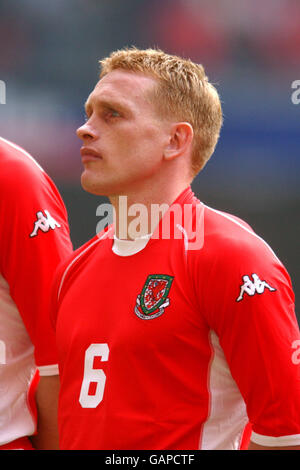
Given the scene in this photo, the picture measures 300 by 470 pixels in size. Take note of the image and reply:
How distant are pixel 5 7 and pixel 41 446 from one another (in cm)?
339

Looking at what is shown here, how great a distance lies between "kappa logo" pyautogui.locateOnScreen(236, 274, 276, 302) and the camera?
4.18 feet

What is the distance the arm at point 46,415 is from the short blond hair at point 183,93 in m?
0.61

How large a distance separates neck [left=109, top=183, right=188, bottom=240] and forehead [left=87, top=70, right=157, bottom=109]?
0.66 feet

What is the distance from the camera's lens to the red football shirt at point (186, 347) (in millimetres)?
1272

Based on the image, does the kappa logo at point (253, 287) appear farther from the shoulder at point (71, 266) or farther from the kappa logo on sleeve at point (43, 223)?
the kappa logo on sleeve at point (43, 223)

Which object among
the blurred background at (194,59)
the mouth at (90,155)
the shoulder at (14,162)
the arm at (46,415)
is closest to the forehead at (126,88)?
the mouth at (90,155)

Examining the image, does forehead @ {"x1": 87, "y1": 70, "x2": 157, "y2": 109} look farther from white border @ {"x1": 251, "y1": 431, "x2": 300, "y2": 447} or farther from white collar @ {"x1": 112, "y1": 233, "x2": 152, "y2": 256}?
white border @ {"x1": 251, "y1": 431, "x2": 300, "y2": 447}

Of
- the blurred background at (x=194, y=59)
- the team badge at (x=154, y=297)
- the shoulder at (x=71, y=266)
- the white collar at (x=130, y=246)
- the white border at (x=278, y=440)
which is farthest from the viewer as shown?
the blurred background at (x=194, y=59)

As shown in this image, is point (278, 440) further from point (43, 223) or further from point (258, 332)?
point (43, 223)

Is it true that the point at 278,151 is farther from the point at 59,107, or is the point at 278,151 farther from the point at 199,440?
the point at 199,440

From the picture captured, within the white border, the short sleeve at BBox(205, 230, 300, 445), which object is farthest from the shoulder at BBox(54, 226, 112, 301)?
the white border

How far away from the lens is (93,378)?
1432 millimetres

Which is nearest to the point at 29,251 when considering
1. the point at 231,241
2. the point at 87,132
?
the point at 87,132

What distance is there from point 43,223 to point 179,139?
376 mm
